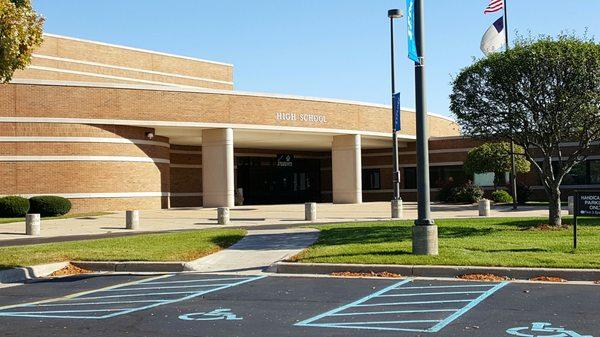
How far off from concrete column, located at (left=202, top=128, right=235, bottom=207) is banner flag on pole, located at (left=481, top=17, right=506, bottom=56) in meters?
14.3

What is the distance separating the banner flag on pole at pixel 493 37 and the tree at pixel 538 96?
12372 mm

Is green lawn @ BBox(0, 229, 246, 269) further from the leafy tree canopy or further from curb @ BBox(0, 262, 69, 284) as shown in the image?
the leafy tree canopy

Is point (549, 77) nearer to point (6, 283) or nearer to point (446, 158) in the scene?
point (6, 283)

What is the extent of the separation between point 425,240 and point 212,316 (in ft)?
19.2

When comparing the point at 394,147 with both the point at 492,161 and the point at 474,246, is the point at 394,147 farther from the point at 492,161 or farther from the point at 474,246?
the point at 474,246

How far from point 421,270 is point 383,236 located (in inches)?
198

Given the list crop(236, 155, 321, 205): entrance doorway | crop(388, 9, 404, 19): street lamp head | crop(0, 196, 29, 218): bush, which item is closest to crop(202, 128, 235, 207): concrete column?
crop(0, 196, 29, 218): bush

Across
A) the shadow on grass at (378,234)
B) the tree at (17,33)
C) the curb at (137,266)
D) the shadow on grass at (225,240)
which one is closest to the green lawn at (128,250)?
the shadow on grass at (225,240)

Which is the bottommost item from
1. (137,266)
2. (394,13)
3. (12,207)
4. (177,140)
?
(137,266)

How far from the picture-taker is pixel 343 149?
4322 cm

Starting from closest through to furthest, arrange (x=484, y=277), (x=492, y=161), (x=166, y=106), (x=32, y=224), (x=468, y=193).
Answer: (x=484, y=277) → (x=32, y=224) → (x=166, y=106) → (x=492, y=161) → (x=468, y=193)

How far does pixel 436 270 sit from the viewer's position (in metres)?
12.1

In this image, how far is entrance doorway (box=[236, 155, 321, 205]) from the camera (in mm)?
48906

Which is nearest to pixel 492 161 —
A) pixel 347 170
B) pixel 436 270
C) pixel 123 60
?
pixel 347 170
